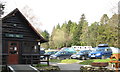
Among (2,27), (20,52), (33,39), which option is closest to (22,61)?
(20,52)

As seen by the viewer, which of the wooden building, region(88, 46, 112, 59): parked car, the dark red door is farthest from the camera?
region(88, 46, 112, 59): parked car

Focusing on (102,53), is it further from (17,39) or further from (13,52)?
(13,52)

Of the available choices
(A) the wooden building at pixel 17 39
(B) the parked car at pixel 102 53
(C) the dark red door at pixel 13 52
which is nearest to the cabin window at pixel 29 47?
(A) the wooden building at pixel 17 39

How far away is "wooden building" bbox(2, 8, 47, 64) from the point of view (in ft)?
67.8

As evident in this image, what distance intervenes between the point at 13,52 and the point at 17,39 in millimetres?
1419

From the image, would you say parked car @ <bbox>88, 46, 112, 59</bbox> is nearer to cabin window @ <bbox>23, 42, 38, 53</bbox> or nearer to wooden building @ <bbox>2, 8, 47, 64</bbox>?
wooden building @ <bbox>2, 8, 47, 64</bbox>

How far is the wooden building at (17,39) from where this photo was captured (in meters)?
20.7

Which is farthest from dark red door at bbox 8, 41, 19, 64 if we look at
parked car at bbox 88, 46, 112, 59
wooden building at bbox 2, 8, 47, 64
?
parked car at bbox 88, 46, 112, 59

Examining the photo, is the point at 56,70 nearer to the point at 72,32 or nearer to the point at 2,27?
the point at 2,27

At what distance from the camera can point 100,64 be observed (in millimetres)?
17781

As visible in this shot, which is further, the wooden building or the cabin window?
the cabin window

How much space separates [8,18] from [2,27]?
124 cm

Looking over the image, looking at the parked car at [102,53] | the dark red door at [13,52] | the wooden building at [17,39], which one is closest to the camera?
the wooden building at [17,39]

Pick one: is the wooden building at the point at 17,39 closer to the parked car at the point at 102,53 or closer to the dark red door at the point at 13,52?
the dark red door at the point at 13,52
